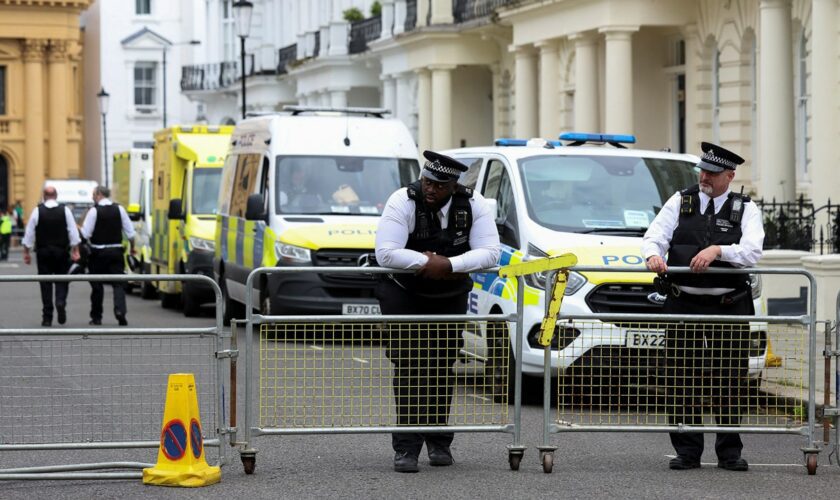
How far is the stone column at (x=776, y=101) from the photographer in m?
26.2

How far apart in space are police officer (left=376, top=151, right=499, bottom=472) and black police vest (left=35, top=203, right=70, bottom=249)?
521 inches

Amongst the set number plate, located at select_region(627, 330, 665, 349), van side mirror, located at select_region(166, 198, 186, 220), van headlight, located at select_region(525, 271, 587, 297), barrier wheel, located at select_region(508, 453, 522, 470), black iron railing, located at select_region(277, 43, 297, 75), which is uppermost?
black iron railing, located at select_region(277, 43, 297, 75)

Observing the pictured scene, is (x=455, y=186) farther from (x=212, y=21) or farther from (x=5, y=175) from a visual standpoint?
(x=5, y=175)

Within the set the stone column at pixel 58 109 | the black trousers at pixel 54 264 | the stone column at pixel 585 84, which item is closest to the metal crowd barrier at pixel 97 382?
the black trousers at pixel 54 264

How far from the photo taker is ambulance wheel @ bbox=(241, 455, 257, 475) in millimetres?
9961

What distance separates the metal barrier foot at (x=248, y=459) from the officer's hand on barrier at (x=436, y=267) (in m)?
1.40

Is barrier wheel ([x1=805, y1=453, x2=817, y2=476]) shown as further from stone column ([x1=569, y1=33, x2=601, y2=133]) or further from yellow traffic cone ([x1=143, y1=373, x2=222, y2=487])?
stone column ([x1=569, y1=33, x2=601, y2=133])

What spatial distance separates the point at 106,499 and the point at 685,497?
3.05 meters

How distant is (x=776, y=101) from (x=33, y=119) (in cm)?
6070

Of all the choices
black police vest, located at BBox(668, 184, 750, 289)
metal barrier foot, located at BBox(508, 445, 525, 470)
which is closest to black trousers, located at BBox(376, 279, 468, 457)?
metal barrier foot, located at BBox(508, 445, 525, 470)

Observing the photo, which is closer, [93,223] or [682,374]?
[682,374]

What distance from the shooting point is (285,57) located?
5691 cm

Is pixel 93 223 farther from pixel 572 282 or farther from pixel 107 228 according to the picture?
pixel 572 282

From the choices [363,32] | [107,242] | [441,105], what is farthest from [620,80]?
[363,32]
